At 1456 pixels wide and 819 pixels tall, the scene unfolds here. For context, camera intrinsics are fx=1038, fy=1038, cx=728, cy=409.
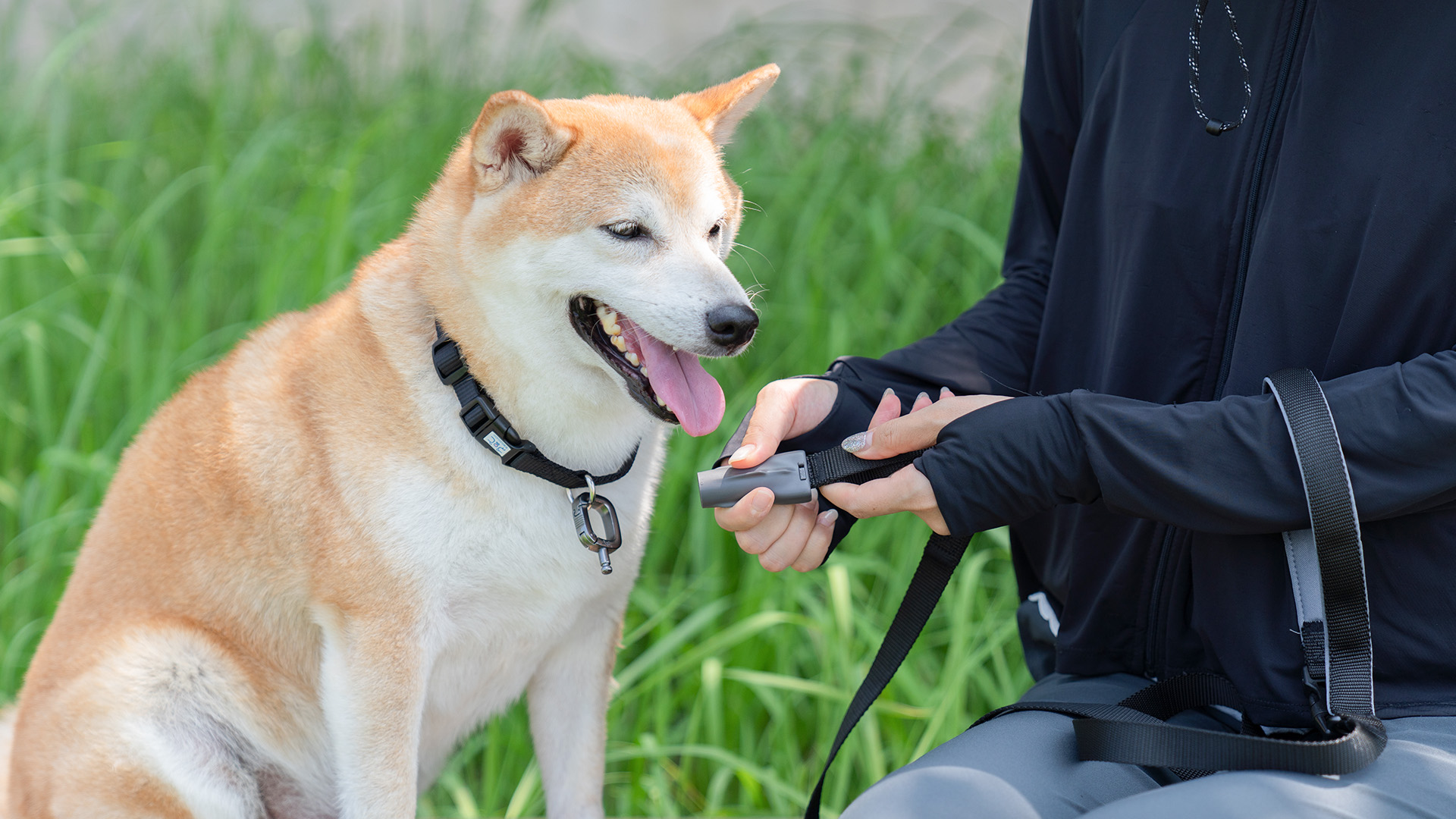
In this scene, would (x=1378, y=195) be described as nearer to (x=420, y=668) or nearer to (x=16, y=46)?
(x=420, y=668)

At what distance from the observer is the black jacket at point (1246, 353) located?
127 centimetres

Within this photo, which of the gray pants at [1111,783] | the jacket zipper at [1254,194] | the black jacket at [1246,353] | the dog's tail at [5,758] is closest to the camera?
the gray pants at [1111,783]

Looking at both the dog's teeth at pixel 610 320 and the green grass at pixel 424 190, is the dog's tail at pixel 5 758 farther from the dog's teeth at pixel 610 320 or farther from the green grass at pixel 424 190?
the dog's teeth at pixel 610 320

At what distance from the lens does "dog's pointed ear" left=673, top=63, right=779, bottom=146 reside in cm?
189

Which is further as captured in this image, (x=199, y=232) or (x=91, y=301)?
(x=199, y=232)

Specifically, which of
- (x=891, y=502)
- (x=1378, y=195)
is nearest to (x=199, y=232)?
(x=891, y=502)

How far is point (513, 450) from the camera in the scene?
5.23ft

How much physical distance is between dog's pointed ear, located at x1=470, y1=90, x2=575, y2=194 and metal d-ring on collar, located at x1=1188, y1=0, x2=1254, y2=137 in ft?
3.07

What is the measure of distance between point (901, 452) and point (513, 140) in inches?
30.9

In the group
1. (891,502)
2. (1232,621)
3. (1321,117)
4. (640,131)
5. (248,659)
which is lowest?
(248,659)

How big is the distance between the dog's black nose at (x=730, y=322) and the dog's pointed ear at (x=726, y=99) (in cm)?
46

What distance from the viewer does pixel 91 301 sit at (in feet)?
9.98

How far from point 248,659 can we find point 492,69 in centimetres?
288

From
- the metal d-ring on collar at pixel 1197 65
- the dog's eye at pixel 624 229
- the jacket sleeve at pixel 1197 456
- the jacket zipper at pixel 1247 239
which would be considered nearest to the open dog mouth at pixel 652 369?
the dog's eye at pixel 624 229
